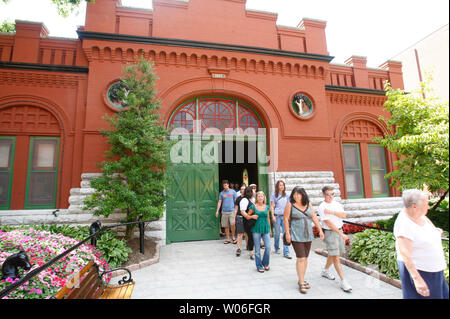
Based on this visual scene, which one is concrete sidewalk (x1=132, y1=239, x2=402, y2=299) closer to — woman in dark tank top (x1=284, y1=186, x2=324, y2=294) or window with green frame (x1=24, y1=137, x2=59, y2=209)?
woman in dark tank top (x1=284, y1=186, x2=324, y2=294)

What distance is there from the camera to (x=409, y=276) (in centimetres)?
258

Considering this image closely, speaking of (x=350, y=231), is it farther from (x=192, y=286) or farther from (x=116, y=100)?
(x=116, y=100)

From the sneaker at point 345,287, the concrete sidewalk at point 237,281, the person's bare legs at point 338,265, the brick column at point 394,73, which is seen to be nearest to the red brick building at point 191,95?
the brick column at point 394,73

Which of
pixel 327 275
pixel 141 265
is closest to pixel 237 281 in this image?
pixel 327 275

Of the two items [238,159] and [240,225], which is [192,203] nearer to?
[240,225]

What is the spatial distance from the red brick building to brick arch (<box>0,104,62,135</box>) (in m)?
0.03

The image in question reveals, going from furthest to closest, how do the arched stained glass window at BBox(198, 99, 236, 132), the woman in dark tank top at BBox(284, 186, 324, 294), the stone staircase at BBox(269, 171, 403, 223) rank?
the arched stained glass window at BBox(198, 99, 236, 132) → the stone staircase at BBox(269, 171, 403, 223) → the woman in dark tank top at BBox(284, 186, 324, 294)

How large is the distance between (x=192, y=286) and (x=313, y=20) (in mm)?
11392

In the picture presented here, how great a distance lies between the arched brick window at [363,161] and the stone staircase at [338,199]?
19.8 inches

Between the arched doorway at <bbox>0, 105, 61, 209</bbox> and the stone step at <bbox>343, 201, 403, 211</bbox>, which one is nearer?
the arched doorway at <bbox>0, 105, 61, 209</bbox>

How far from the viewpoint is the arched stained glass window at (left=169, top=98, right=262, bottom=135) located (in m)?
8.88

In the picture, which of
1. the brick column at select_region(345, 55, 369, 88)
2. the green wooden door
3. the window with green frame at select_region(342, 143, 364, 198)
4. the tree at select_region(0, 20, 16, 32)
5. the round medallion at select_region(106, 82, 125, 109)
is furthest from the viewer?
the tree at select_region(0, 20, 16, 32)

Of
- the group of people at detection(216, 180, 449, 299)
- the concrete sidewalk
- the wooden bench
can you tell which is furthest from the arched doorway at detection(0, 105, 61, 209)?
the group of people at detection(216, 180, 449, 299)

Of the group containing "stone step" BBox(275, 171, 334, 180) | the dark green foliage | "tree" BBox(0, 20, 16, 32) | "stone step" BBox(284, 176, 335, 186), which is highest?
"tree" BBox(0, 20, 16, 32)
